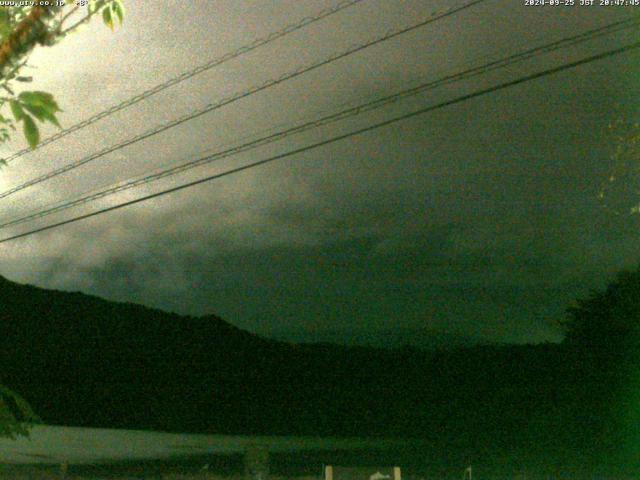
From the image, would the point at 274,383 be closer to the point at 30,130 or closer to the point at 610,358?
the point at 610,358

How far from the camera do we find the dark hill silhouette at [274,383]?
2922 cm

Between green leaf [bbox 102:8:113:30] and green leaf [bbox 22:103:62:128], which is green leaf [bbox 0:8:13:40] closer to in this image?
green leaf [bbox 102:8:113:30]

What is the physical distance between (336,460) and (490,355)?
417 inches

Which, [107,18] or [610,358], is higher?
[610,358]

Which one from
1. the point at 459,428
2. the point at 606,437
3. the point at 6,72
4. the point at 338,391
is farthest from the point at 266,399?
the point at 6,72

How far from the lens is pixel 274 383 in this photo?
39.8 metres

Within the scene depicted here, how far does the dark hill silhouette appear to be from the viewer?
95.9 ft

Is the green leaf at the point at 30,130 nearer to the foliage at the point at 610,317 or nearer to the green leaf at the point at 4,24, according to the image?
the green leaf at the point at 4,24

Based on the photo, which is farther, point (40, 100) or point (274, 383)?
point (274, 383)

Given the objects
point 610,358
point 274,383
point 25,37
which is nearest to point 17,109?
point 25,37

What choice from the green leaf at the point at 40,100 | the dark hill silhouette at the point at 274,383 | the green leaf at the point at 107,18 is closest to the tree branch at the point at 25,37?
the green leaf at the point at 40,100

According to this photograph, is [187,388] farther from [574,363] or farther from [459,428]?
[574,363]

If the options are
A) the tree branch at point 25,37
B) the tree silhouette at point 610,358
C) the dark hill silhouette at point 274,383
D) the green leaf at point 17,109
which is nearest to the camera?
the green leaf at point 17,109

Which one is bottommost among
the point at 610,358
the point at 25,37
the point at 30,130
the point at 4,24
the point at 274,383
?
the point at 30,130
